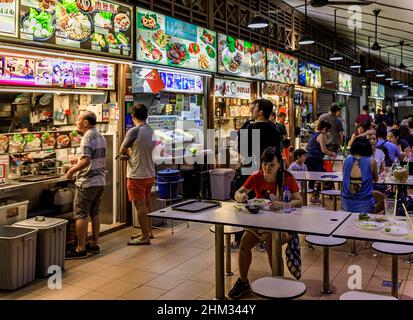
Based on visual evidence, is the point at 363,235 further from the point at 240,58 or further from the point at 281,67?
the point at 281,67

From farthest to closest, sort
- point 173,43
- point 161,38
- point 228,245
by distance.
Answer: point 173,43, point 161,38, point 228,245

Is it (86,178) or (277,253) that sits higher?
(86,178)

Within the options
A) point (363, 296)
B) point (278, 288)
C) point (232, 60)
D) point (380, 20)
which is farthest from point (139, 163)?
point (380, 20)

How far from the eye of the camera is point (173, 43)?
676 centimetres

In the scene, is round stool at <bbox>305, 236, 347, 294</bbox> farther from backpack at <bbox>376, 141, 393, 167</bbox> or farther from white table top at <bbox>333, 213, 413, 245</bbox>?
backpack at <bbox>376, 141, 393, 167</bbox>

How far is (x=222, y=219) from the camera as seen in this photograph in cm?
325

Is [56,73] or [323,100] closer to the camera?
[56,73]

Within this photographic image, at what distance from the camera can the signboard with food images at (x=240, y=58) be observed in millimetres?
8133

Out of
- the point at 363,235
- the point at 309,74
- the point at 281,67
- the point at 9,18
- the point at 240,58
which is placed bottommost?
the point at 363,235

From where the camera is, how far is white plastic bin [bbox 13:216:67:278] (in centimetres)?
429

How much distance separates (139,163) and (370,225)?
3172 millimetres

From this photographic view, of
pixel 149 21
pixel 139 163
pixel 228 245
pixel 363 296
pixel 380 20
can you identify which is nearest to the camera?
pixel 363 296

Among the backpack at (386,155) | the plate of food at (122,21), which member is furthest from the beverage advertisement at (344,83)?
the plate of food at (122,21)

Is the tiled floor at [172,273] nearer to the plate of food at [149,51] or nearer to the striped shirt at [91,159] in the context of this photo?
the striped shirt at [91,159]
